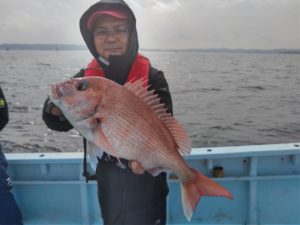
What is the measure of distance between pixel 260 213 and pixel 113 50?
2.84 meters

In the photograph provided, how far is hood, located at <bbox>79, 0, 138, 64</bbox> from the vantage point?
276 cm

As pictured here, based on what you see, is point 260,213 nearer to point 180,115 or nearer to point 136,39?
point 136,39

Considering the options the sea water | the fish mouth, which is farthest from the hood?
the sea water

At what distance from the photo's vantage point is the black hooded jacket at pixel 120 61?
2.76 m

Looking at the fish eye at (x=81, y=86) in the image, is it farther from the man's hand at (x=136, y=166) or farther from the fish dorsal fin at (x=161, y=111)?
the man's hand at (x=136, y=166)

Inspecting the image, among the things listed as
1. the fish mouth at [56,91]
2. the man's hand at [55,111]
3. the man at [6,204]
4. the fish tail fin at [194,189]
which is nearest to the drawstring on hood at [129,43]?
the man's hand at [55,111]

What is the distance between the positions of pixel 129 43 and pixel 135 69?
217 mm

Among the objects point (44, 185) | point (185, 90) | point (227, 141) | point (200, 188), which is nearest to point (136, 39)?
point (200, 188)

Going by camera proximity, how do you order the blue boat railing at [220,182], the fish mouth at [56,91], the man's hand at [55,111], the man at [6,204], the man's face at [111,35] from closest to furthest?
the fish mouth at [56,91] < the man's hand at [55,111] < the man's face at [111,35] < the man at [6,204] < the blue boat railing at [220,182]

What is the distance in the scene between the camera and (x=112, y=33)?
2.76m

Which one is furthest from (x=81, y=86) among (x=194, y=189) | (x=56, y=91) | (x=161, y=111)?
(x=194, y=189)

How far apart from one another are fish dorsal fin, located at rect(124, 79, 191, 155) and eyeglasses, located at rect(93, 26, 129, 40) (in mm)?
532

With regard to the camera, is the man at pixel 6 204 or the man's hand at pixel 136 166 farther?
the man at pixel 6 204

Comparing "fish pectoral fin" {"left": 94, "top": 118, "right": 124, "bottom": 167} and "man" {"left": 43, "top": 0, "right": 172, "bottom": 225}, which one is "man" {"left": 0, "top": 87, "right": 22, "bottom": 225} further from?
"fish pectoral fin" {"left": 94, "top": 118, "right": 124, "bottom": 167}
